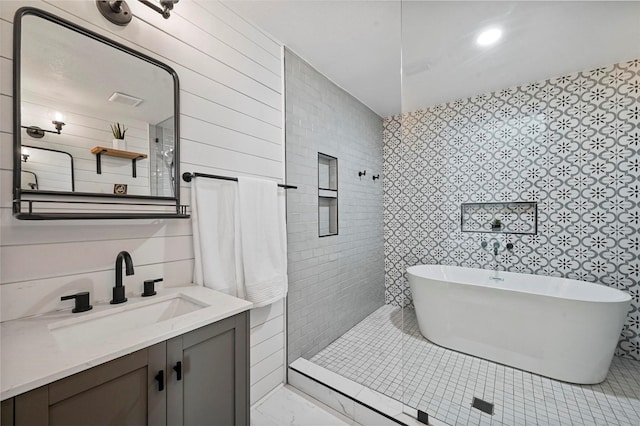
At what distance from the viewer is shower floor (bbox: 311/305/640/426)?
157cm

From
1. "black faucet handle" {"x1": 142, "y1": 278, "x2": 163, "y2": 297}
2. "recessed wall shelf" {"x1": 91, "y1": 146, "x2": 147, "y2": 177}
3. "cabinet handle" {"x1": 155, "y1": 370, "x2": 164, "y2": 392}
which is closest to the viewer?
"cabinet handle" {"x1": 155, "y1": 370, "x2": 164, "y2": 392}

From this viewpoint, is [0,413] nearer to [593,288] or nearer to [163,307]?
[163,307]

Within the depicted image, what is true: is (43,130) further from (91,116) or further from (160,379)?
(160,379)

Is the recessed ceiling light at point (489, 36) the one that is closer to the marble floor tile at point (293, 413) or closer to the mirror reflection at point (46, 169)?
the mirror reflection at point (46, 169)

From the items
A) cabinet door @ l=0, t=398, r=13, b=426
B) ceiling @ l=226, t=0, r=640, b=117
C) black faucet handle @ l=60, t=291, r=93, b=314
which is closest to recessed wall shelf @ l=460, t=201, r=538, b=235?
ceiling @ l=226, t=0, r=640, b=117

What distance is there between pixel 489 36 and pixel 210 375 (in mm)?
2729

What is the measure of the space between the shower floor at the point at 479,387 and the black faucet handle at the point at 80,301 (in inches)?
65.8

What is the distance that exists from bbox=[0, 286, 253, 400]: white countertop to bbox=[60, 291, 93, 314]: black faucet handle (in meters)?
0.02

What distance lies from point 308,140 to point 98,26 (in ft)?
4.74

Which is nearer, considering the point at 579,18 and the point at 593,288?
the point at 579,18

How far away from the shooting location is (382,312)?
3053mm

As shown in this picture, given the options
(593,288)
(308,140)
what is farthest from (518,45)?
(593,288)

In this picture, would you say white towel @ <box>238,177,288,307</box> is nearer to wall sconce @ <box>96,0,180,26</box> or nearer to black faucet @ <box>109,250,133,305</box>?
black faucet @ <box>109,250,133,305</box>

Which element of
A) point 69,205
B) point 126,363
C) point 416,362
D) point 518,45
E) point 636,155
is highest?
point 518,45
